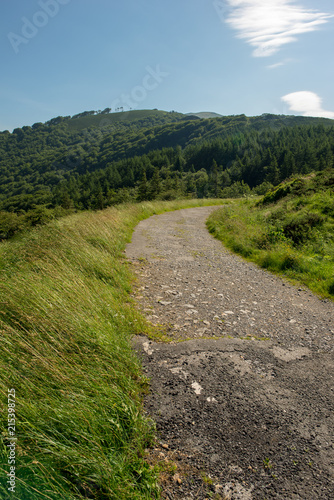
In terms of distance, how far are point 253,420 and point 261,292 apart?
408cm

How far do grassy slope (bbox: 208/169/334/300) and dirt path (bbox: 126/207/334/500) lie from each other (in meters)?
1.30

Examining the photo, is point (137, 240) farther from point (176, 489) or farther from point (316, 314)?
point (176, 489)

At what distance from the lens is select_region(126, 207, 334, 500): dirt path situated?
235cm

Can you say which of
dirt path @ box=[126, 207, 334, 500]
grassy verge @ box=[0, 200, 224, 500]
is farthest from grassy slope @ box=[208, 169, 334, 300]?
grassy verge @ box=[0, 200, 224, 500]

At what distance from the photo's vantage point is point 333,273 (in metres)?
7.12

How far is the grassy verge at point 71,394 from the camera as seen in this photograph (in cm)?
201

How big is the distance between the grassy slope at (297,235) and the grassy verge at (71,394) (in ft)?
18.0

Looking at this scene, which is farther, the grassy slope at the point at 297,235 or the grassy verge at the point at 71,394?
the grassy slope at the point at 297,235

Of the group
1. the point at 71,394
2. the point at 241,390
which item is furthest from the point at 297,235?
the point at 71,394

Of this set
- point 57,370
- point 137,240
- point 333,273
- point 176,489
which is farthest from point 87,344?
point 137,240

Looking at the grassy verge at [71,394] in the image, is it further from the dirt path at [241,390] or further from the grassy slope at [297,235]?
the grassy slope at [297,235]

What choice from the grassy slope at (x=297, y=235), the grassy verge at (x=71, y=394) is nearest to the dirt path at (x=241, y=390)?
the grassy verge at (x=71, y=394)

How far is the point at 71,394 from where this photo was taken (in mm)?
2549

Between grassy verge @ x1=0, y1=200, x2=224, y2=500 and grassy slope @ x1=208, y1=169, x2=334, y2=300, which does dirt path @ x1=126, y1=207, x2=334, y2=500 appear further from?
grassy slope @ x1=208, y1=169, x2=334, y2=300
